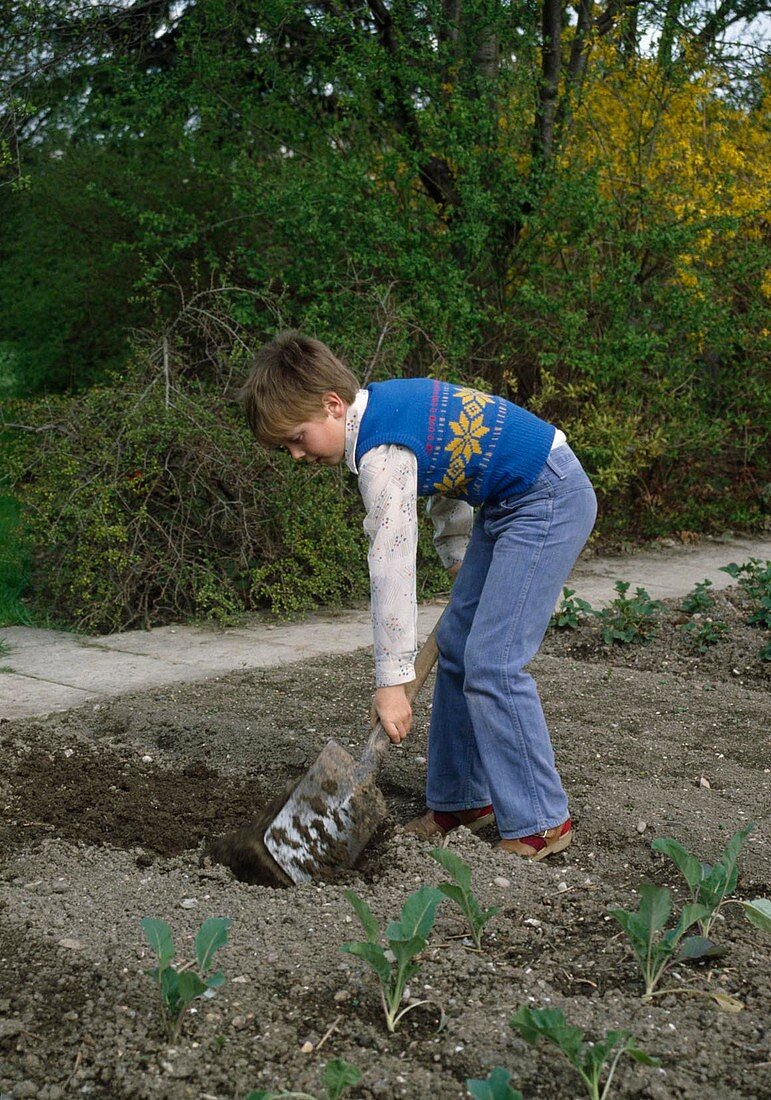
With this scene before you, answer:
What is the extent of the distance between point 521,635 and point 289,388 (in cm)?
88

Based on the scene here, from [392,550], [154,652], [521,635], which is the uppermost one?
[392,550]

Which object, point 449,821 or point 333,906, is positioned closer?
point 333,906

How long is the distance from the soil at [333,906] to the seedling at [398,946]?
0.14 ft

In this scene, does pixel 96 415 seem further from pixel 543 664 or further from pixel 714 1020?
pixel 714 1020

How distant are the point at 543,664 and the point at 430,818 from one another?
180 cm

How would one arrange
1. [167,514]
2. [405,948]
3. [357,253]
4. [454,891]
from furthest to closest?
1. [357,253]
2. [167,514]
3. [454,891]
4. [405,948]

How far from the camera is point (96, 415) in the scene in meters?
6.28

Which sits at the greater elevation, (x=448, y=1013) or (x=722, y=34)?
(x=722, y=34)

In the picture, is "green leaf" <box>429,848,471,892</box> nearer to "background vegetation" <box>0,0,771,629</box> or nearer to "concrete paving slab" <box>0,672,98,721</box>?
"concrete paving slab" <box>0,672,98,721</box>

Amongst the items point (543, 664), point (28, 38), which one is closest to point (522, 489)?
point (543, 664)

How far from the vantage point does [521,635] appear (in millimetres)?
3131

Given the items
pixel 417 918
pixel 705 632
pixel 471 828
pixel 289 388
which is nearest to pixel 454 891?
pixel 417 918

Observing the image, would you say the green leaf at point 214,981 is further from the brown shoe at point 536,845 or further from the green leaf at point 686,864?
the brown shoe at point 536,845

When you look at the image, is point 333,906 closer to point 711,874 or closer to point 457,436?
point 711,874
